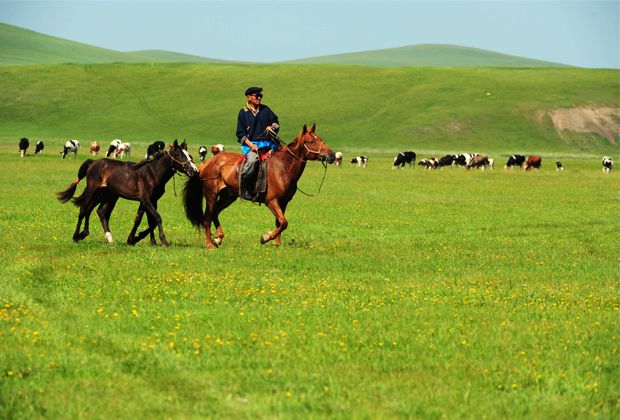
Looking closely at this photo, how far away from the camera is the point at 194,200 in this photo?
2189 centimetres

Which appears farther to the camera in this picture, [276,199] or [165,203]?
[165,203]

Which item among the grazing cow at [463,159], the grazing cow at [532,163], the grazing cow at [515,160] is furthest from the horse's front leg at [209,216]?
the grazing cow at [515,160]

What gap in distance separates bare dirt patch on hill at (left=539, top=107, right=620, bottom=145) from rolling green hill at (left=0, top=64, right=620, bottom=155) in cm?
39

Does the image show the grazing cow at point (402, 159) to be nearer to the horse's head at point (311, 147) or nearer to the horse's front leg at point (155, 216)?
the horse's head at point (311, 147)

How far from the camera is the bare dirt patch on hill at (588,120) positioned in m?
121

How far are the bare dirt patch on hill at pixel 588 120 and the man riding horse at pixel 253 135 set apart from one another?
4054 inches

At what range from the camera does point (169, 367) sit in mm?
10117

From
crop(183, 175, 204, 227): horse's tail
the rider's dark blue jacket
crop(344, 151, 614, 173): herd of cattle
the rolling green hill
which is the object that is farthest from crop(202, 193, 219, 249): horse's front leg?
the rolling green hill

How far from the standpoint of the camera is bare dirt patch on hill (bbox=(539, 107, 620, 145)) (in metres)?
121

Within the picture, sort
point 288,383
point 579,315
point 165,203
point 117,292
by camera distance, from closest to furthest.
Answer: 1. point 288,383
2. point 579,315
3. point 117,292
4. point 165,203

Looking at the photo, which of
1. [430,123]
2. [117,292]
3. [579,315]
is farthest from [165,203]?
[430,123]

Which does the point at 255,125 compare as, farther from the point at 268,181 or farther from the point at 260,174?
the point at 268,181

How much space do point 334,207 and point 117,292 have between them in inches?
802

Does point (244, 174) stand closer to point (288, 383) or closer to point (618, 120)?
point (288, 383)
